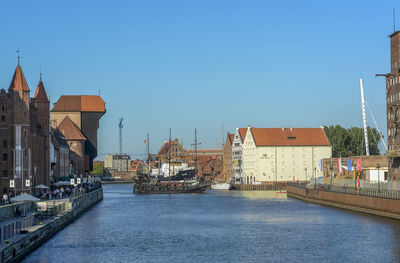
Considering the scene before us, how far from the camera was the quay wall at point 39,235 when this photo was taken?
134ft

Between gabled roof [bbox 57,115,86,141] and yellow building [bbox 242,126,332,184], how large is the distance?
4632cm

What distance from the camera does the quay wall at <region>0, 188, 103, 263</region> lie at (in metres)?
40.8

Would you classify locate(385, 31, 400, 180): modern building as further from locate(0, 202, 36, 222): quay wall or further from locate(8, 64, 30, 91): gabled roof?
locate(8, 64, 30, 91): gabled roof

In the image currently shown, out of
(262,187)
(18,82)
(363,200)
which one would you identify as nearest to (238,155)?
(262,187)

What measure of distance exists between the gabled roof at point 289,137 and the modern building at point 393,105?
262 feet

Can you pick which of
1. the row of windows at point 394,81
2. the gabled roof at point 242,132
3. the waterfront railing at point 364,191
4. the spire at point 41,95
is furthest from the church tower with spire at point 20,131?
the gabled roof at point 242,132

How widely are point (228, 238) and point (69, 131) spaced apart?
4994 inches

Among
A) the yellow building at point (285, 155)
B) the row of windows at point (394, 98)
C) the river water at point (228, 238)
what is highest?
the row of windows at point (394, 98)

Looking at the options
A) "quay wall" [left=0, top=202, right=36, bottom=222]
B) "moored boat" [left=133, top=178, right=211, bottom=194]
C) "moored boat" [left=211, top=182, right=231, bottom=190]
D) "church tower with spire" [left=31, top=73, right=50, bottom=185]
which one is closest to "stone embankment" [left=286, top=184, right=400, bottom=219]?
"quay wall" [left=0, top=202, right=36, bottom=222]

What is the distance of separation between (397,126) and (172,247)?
49.0 meters

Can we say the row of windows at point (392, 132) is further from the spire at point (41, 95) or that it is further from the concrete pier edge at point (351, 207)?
the spire at point (41, 95)

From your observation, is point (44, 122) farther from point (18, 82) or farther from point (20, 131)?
point (20, 131)

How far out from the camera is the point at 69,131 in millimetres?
179125

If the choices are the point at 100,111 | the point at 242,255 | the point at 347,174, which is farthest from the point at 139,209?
the point at 100,111
